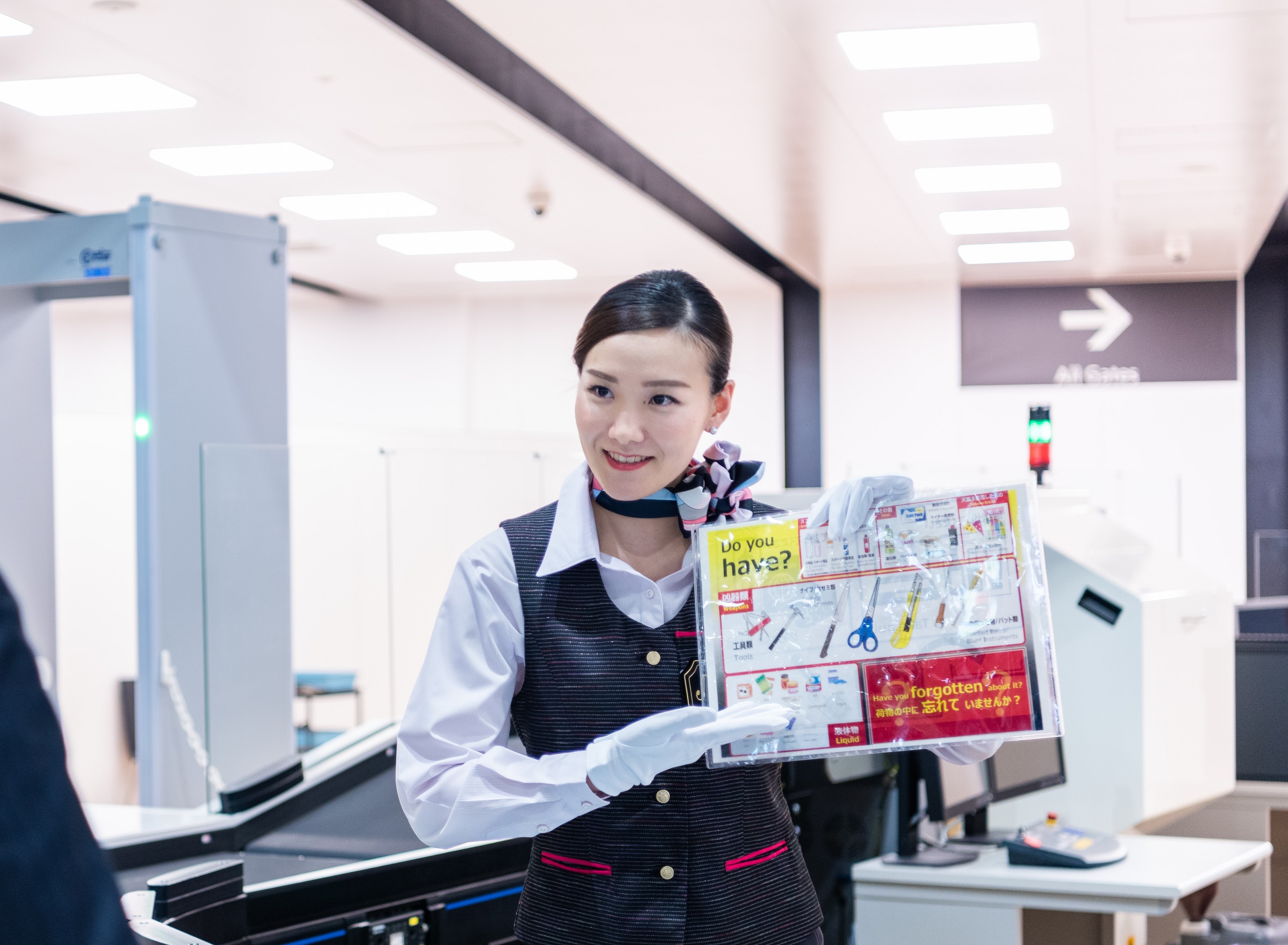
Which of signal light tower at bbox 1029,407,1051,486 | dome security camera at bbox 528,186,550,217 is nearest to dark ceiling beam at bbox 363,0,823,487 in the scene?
dome security camera at bbox 528,186,550,217

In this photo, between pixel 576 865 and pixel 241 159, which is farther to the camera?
pixel 241 159

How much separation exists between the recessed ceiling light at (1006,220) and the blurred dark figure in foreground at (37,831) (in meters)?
6.84

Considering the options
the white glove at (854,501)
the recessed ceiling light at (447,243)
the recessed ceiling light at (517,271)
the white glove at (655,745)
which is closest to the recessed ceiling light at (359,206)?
the recessed ceiling light at (447,243)

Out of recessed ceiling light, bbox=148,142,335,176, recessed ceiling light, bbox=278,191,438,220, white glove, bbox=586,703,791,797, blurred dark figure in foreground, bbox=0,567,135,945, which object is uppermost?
recessed ceiling light, bbox=148,142,335,176

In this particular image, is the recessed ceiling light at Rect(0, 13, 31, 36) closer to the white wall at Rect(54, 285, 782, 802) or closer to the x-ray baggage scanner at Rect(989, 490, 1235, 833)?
the white wall at Rect(54, 285, 782, 802)

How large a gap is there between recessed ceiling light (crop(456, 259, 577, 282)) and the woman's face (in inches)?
276

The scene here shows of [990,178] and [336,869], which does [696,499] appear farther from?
[990,178]

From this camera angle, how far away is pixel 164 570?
2799 millimetres

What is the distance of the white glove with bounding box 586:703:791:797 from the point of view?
47.3 inches

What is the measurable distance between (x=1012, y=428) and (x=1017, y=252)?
61.7 inches

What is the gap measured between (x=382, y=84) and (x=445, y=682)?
11.9ft

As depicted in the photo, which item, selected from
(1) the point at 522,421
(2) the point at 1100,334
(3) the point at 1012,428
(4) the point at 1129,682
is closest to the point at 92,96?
(4) the point at 1129,682

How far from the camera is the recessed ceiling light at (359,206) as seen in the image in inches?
250

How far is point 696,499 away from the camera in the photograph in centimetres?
143
